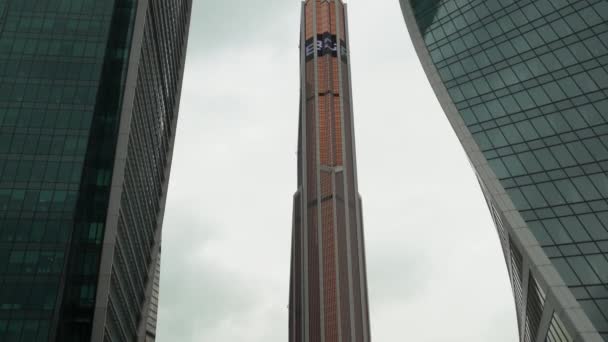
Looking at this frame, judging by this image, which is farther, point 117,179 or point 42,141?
point 117,179

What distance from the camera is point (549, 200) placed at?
2798 inches

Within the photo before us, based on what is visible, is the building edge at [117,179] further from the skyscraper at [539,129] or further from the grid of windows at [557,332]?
the grid of windows at [557,332]

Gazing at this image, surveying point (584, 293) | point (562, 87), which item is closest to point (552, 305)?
point (584, 293)

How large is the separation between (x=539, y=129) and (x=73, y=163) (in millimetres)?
53674

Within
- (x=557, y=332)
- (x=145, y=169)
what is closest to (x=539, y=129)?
(x=557, y=332)

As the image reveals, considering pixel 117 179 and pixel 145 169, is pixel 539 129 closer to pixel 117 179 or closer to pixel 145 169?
pixel 117 179

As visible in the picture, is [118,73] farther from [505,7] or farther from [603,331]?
[603,331]

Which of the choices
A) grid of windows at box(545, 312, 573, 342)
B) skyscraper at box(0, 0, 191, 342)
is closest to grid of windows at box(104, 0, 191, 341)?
skyscraper at box(0, 0, 191, 342)

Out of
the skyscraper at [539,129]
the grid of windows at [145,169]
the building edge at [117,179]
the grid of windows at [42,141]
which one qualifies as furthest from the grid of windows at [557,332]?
the grid of windows at [42,141]

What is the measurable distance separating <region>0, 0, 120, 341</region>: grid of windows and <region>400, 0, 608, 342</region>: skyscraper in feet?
148

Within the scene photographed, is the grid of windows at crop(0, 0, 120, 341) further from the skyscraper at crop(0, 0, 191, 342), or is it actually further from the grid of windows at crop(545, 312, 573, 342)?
the grid of windows at crop(545, 312, 573, 342)

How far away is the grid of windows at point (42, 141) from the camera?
69.8 meters

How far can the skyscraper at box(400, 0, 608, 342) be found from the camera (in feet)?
215

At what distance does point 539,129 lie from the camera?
77.9m
